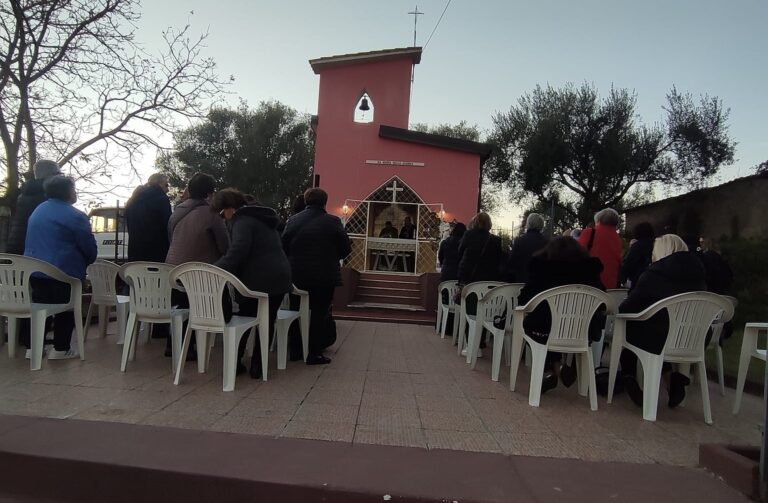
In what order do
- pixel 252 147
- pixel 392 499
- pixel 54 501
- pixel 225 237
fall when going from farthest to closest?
1. pixel 252 147
2. pixel 225 237
3. pixel 54 501
4. pixel 392 499

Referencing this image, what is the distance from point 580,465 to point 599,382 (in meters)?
1.97

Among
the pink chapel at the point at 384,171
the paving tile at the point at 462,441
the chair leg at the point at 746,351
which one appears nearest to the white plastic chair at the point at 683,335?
the chair leg at the point at 746,351

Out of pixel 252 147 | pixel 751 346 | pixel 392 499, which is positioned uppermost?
pixel 252 147

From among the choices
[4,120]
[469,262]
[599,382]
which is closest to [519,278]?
[469,262]

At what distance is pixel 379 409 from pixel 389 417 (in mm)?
188

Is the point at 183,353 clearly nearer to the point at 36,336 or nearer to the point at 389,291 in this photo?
the point at 36,336

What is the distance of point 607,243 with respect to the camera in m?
5.48

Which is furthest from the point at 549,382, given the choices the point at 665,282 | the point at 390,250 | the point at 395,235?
the point at 395,235

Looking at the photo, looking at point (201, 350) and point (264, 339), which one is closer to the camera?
point (264, 339)

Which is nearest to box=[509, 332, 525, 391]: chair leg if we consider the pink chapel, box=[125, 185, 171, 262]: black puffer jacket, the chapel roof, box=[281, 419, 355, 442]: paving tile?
box=[281, 419, 355, 442]: paving tile

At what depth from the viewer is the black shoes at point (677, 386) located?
3.82 m

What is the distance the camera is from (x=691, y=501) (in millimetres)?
2336

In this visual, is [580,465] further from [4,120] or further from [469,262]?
[4,120]

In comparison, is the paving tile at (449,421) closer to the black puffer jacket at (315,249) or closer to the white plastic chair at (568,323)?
the white plastic chair at (568,323)
